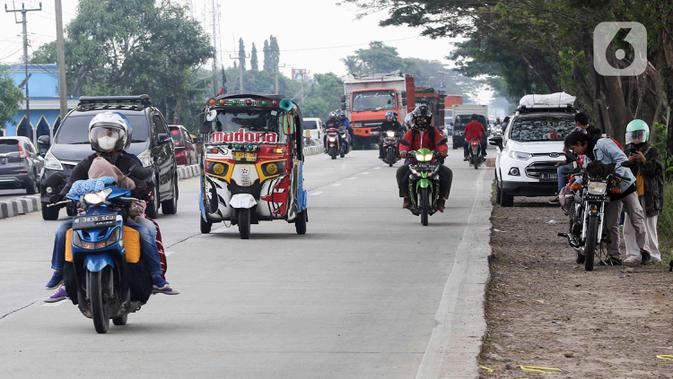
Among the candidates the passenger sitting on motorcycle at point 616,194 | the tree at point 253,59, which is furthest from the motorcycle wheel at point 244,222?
the tree at point 253,59

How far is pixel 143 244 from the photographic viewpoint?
10688mm

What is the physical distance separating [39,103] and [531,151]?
57974mm

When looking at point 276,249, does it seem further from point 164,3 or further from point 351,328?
point 164,3

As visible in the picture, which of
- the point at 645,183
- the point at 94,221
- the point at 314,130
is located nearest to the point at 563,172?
the point at 645,183

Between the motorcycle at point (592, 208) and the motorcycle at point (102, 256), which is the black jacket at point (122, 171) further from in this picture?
the motorcycle at point (592, 208)

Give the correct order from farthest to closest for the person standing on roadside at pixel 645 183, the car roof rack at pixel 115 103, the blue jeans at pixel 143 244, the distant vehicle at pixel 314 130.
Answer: the distant vehicle at pixel 314 130 < the car roof rack at pixel 115 103 < the person standing on roadside at pixel 645 183 < the blue jeans at pixel 143 244

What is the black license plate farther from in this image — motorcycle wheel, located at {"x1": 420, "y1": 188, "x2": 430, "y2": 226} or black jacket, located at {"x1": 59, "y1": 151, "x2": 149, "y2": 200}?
motorcycle wheel, located at {"x1": 420, "y1": 188, "x2": 430, "y2": 226}

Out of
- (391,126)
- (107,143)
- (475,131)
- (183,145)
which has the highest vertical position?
(107,143)

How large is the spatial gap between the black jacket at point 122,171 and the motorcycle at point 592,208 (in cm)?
Answer: 582

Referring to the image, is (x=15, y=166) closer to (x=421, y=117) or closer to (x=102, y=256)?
(x=421, y=117)

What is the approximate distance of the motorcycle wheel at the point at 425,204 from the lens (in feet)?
70.7

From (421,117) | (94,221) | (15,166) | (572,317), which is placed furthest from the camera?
(15,166)

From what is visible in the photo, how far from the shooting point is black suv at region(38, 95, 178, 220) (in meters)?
23.5

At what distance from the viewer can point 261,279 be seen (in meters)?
14.1
